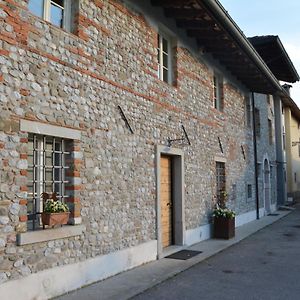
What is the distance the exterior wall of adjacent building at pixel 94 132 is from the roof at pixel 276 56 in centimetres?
825

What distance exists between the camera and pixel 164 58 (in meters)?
9.03

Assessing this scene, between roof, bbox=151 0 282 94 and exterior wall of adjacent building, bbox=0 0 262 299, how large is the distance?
36cm

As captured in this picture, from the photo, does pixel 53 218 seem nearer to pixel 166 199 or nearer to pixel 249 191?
pixel 166 199

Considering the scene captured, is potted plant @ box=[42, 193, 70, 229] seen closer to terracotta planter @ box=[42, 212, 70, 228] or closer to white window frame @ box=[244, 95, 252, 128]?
terracotta planter @ box=[42, 212, 70, 228]

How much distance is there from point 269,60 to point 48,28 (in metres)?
15.1

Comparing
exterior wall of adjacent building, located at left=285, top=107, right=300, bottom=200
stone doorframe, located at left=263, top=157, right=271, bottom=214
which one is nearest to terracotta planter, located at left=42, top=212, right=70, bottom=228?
stone doorframe, located at left=263, top=157, right=271, bottom=214

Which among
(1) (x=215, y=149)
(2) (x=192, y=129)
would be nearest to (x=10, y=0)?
(2) (x=192, y=129)

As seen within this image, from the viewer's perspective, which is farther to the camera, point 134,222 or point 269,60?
point 269,60

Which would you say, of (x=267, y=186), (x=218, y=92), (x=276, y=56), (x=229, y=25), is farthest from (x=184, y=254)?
(x=276, y=56)

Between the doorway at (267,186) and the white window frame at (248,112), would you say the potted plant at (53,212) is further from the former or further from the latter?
the doorway at (267,186)

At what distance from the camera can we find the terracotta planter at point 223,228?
1022 cm

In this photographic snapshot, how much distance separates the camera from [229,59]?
11562mm

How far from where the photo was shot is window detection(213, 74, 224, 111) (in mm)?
12016

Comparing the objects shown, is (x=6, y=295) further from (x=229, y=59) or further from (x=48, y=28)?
(x=229, y=59)
